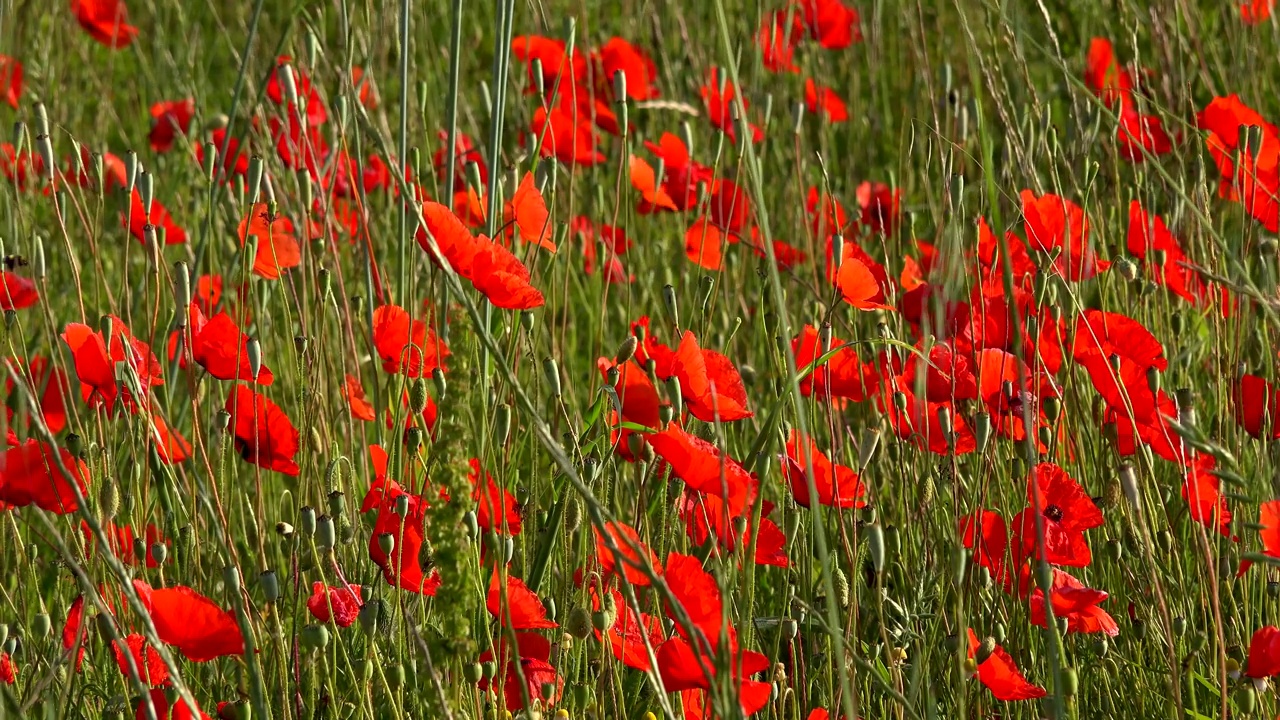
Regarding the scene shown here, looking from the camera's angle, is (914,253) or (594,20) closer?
(914,253)

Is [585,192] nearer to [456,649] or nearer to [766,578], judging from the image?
[766,578]

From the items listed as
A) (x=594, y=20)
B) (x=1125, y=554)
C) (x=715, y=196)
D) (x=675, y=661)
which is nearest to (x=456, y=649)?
(x=675, y=661)

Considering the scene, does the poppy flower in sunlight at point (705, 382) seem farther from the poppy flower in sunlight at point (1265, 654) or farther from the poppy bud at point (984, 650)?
the poppy flower in sunlight at point (1265, 654)

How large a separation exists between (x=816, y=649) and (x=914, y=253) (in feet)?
3.09

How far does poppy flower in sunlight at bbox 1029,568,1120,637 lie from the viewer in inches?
49.3

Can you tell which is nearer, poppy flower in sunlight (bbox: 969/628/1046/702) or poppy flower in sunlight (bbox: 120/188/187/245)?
poppy flower in sunlight (bbox: 969/628/1046/702)

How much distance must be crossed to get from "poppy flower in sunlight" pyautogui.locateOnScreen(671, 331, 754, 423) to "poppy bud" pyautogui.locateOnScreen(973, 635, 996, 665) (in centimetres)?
28

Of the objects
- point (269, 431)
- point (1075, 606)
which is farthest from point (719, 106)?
point (1075, 606)

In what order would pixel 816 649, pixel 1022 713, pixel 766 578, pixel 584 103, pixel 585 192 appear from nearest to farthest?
1. pixel 1022 713
2. pixel 816 649
3. pixel 766 578
4. pixel 584 103
5. pixel 585 192

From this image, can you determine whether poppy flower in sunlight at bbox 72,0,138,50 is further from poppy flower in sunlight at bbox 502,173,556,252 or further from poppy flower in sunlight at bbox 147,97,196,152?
poppy flower in sunlight at bbox 502,173,556,252

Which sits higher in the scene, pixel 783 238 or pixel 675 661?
pixel 675 661

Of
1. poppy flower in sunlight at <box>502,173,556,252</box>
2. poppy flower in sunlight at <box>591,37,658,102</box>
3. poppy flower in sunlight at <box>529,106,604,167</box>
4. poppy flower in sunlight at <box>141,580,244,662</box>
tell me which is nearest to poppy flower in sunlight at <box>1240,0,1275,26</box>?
poppy flower in sunlight at <box>591,37,658,102</box>

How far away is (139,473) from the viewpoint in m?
1.48

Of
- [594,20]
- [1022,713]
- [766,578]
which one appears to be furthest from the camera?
[594,20]
